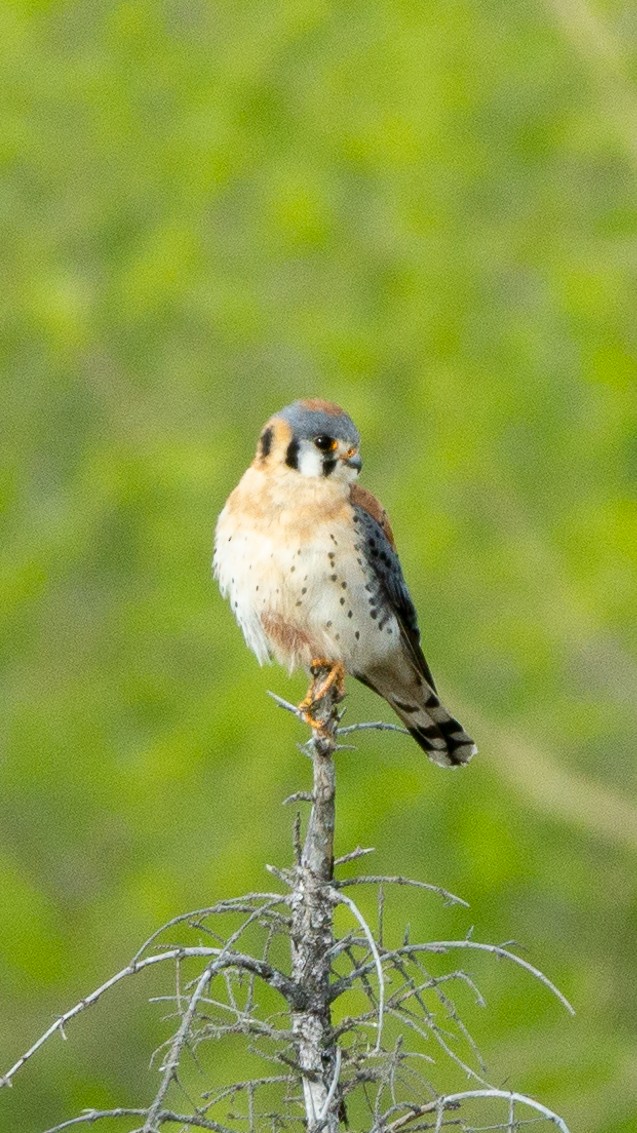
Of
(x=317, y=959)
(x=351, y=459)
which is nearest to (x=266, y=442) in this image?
(x=351, y=459)

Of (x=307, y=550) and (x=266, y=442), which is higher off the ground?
(x=266, y=442)

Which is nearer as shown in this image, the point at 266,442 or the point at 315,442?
the point at 315,442

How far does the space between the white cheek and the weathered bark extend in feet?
5.52

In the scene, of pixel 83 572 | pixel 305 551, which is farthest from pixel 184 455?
pixel 305 551

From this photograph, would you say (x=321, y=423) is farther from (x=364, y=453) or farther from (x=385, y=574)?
(x=364, y=453)

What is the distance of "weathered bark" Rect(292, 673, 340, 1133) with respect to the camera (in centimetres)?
269

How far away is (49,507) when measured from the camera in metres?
10.7

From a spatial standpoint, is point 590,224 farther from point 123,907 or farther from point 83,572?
point 123,907

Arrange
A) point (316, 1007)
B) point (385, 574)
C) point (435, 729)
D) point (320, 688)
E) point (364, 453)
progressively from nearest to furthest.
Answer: point (316, 1007), point (320, 688), point (385, 574), point (435, 729), point (364, 453)

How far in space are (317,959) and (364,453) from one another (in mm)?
6555

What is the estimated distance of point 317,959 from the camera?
9.49 feet

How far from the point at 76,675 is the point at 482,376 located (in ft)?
10.0

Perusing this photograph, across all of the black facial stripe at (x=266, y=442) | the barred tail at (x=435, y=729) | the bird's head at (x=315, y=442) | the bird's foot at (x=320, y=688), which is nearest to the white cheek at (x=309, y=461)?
the bird's head at (x=315, y=442)

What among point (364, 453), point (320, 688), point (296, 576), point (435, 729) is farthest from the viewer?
point (364, 453)
